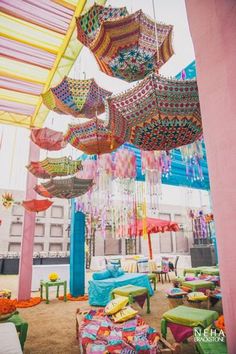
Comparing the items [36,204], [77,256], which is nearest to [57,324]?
[36,204]

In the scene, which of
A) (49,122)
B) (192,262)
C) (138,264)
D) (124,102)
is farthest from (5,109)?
(192,262)

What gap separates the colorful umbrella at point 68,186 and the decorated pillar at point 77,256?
363cm

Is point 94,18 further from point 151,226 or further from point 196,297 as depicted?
point 151,226

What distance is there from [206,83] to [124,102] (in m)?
1.01

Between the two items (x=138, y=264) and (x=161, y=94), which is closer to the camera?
(x=161, y=94)

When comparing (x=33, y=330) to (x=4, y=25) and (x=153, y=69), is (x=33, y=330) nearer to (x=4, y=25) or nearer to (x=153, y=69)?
(x=153, y=69)

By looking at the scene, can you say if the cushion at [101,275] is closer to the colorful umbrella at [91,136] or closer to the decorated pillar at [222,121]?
the colorful umbrella at [91,136]

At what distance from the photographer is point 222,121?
1.33m

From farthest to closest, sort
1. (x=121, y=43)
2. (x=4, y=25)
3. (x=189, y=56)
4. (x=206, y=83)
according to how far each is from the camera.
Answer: (x=4, y=25)
(x=189, y=56)
(x=121, y=43)
(x=206, y=83)

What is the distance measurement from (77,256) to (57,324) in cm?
316

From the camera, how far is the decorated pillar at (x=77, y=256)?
7.72 metres

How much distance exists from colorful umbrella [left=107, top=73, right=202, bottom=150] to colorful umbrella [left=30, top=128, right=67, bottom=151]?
2974mm

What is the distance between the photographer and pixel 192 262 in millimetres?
15742

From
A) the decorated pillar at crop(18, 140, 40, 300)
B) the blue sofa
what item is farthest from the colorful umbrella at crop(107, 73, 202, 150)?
the decorated pillar at crop(18, 140, 40, 300)
